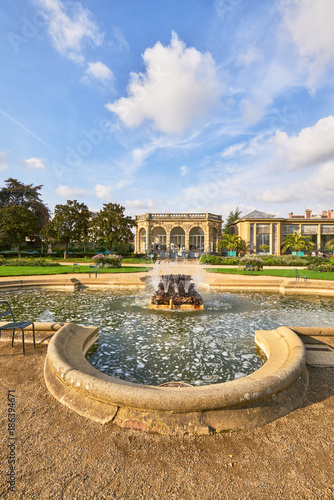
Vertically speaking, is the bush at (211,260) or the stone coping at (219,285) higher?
the bush at (211,260)

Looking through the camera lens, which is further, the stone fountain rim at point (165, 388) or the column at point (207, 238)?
the column at point (207, 238)

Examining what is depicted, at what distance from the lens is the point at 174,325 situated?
24.6 feet

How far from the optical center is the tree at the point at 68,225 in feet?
112

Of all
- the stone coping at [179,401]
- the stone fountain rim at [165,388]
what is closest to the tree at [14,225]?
the stone fountain rim at [165,388]

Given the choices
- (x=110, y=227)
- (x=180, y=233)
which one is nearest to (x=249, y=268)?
(x=110, y=227)

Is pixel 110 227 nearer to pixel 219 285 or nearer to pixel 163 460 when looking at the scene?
pixel 219 285

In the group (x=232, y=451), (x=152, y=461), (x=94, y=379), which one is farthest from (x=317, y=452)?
(x=94, y=379)

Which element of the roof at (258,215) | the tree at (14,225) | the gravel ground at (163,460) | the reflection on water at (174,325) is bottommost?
the reflection on water at (174,325)

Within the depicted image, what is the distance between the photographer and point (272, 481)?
7.02 feet

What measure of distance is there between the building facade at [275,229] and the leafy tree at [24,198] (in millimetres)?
35962

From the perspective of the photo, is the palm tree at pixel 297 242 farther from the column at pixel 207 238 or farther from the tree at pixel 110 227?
the tree at pixel 110 227

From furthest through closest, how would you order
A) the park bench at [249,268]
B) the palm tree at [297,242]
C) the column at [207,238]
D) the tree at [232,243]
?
the column at [207,238] < the tree at [232,243] < the palm tree at [297,242] < the park bench at [249,268]

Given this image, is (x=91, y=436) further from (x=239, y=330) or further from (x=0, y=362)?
(x=239, y=330)

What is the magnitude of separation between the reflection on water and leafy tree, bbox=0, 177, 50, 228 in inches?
1460
